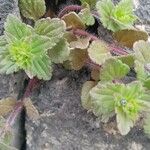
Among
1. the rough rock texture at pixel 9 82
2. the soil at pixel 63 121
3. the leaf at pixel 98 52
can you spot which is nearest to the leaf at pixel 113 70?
the leaf at pixel 98 52

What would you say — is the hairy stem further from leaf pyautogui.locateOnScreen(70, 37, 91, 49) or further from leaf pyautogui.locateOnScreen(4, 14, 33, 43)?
leaf pyautogui.locateOnScreen(4, 14, 33, 43)

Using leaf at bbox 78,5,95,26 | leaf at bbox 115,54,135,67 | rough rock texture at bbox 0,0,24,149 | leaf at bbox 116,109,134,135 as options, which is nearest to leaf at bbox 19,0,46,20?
rough rock texture at bbox 0,0,24,149

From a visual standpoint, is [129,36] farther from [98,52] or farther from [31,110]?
[31,110]

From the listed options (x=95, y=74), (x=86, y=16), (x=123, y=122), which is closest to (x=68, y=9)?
(x=86, y=16)

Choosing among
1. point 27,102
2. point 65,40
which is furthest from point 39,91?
point 65,40

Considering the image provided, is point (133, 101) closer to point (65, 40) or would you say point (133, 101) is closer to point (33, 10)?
point (65, 40)
